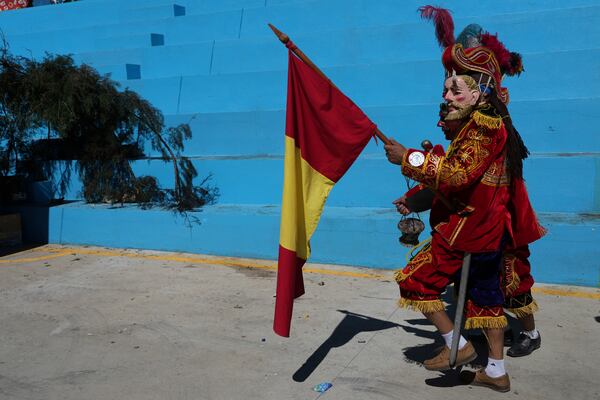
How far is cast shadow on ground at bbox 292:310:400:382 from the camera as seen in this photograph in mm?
3668

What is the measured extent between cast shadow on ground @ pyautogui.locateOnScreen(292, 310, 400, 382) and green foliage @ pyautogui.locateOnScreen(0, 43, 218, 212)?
3121 mm

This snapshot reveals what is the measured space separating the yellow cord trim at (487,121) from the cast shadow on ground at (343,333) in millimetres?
1825

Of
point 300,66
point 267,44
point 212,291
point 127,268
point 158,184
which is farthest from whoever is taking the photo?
point 267,44

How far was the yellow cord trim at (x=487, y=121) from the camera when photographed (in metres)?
3.01

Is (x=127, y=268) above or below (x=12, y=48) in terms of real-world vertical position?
below

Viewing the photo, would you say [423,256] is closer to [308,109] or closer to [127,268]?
[308,109]

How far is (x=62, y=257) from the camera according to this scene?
6.94 meters

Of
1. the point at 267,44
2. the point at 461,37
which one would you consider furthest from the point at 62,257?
the point at 461,37

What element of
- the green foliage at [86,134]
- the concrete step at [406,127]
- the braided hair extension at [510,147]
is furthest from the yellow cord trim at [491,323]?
the green foliage at [86,134]

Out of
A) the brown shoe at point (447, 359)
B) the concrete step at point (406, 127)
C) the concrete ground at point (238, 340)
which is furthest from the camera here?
the concrete step at point (406, 127)

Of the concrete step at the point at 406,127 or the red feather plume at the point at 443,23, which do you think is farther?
the concrete step at the point at 406,127

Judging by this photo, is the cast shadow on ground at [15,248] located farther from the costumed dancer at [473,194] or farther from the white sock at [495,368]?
the white sock at [495,368]

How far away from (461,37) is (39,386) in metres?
3.28

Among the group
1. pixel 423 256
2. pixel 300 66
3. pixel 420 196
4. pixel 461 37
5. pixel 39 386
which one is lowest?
pixel 39 386
